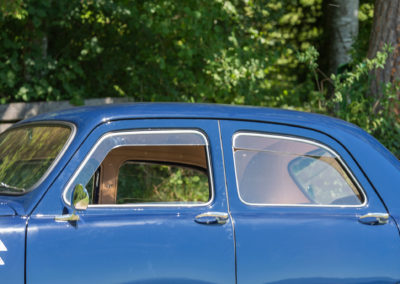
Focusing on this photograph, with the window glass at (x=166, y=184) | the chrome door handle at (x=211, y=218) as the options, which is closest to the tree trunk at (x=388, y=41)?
the window glass at (x=166, y=184)

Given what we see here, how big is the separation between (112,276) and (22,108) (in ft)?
21.9

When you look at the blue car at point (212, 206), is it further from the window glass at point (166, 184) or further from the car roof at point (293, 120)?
the window glass at point (166, 184)

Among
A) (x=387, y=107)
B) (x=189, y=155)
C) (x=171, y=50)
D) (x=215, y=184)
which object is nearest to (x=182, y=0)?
(x=171, y=50)

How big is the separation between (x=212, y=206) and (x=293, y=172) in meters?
0.56

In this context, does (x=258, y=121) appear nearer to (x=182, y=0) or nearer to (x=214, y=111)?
(x=214, y=111)

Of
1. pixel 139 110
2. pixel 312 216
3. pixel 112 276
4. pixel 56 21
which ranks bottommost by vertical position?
pixel 112 276

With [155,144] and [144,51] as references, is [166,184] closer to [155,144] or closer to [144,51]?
[144,51]

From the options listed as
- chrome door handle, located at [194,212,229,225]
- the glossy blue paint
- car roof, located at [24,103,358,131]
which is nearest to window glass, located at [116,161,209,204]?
car roof, located at [24,103,358,131]

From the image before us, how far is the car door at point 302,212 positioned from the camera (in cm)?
355

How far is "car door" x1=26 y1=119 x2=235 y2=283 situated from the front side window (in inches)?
6.6

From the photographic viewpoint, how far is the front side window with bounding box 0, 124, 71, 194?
11.6ft

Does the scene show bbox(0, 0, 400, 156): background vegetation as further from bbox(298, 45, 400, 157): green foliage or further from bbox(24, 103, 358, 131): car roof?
bbox(24, 103, 358, 131): car roof

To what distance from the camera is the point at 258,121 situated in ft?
12.6

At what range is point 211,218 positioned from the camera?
11.6ft
